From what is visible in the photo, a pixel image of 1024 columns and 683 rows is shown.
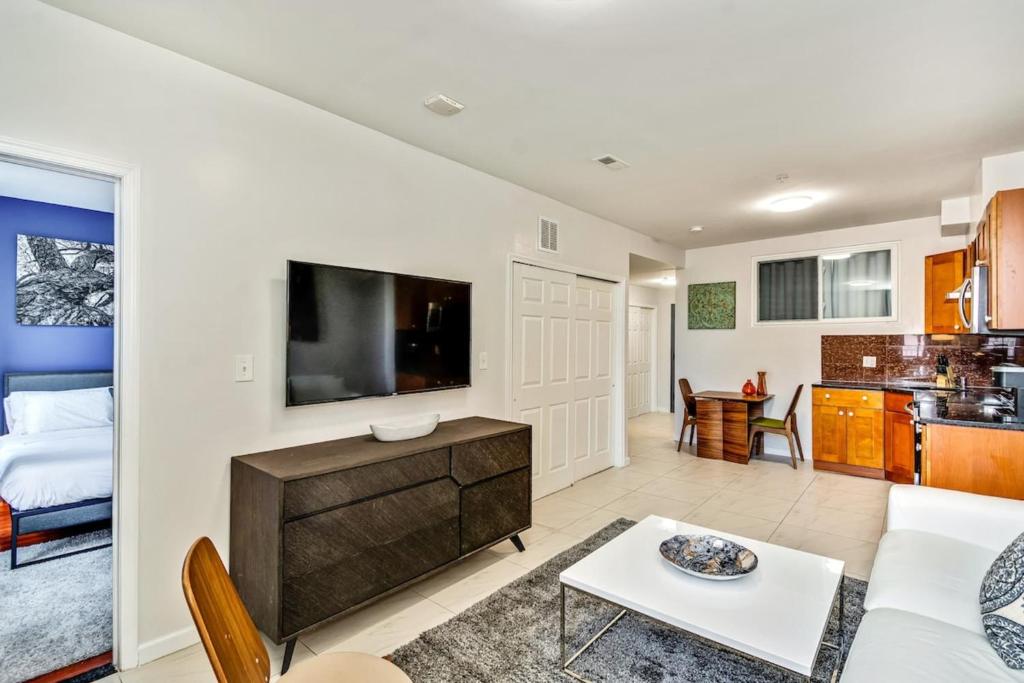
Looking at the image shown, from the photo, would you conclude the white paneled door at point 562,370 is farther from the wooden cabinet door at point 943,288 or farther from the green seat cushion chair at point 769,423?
the wooden cabinet door at point 943,288

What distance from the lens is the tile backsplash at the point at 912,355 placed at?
15.1 ft

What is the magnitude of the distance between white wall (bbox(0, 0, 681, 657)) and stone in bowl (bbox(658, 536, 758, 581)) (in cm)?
177

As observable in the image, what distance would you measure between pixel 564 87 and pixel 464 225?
4.28 ft

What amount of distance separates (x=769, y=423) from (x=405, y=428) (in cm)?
452

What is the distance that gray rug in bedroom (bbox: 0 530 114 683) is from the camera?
211 centimetres

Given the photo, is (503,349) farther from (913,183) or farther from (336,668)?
(913,183)

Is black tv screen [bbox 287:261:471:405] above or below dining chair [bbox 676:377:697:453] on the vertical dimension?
above

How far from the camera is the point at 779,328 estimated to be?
19.5 ft

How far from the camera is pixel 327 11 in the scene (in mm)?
1904

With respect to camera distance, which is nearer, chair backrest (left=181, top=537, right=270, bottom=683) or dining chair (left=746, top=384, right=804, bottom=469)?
chair backrest (left=181, top=537, right=270, bottom=683)

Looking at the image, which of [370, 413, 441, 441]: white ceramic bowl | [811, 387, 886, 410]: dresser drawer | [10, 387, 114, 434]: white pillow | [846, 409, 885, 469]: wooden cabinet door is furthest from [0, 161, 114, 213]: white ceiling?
[846, 409, 885, 469]: wooden cabinet door

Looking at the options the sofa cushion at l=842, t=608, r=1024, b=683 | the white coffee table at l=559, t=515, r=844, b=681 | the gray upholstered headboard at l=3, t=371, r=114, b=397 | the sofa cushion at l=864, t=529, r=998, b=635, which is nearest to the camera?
the sofa cushion at l=842, t=608, r=1024, b=683

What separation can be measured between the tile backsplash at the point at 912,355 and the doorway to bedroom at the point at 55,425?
6396 mm

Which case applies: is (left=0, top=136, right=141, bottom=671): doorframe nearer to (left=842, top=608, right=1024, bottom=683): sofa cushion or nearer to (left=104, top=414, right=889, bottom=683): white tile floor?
(left=104, top=414, right=889, bottom=683): white tile floor
